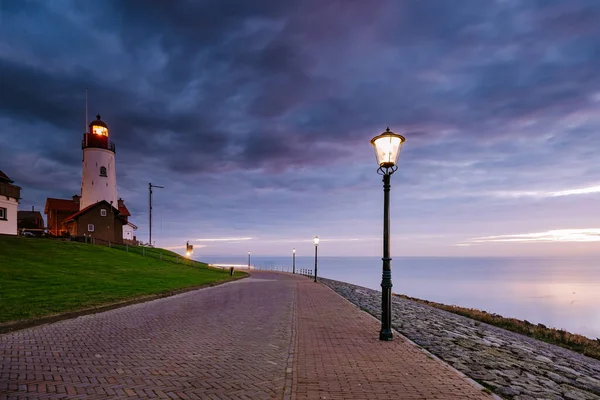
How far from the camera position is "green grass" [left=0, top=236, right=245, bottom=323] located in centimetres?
1122

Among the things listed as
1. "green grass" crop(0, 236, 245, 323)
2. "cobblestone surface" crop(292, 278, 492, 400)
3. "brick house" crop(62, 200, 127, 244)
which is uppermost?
"brick house" crop(62, 200, 127, 244)

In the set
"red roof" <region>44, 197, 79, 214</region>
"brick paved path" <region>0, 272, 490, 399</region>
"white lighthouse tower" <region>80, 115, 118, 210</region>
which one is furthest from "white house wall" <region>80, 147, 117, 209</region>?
"brick paved path" <region>0, 272, 490, 399</region>

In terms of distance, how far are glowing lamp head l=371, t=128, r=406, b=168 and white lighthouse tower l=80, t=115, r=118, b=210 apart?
153 feet

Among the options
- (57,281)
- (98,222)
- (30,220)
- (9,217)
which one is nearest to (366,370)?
(57,281)

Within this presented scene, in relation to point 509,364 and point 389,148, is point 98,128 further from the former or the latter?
point 509,364

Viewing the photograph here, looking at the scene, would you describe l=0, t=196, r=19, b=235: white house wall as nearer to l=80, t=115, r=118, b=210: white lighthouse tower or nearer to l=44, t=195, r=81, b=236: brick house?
l=80, t=115, r=118, b=210: white lighthouse tower

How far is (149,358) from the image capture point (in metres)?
6.61

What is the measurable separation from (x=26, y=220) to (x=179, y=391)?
237ft

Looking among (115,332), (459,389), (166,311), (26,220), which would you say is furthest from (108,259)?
(26,220)

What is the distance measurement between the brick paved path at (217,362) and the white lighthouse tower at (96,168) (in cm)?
4122

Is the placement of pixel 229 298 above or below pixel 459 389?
below

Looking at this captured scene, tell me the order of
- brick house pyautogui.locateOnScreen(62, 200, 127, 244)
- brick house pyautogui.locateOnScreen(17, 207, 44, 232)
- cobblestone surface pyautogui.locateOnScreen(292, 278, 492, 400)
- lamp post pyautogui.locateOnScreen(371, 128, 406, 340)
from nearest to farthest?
cobblestone surface pyautogui.locateOnScreen(292, 278, 492, 400)
lamp post pyautogui.locateOnScreen(371, 128, 406, 340)
brick house pyautogui.locateOnScreen(62, 200, 127, 244)
brick house pyautogui.locateOnScreen(17, 207, 44, 232)

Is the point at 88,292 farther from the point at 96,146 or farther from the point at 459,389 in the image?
the point at 96,146

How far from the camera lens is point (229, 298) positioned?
16.6 metres
